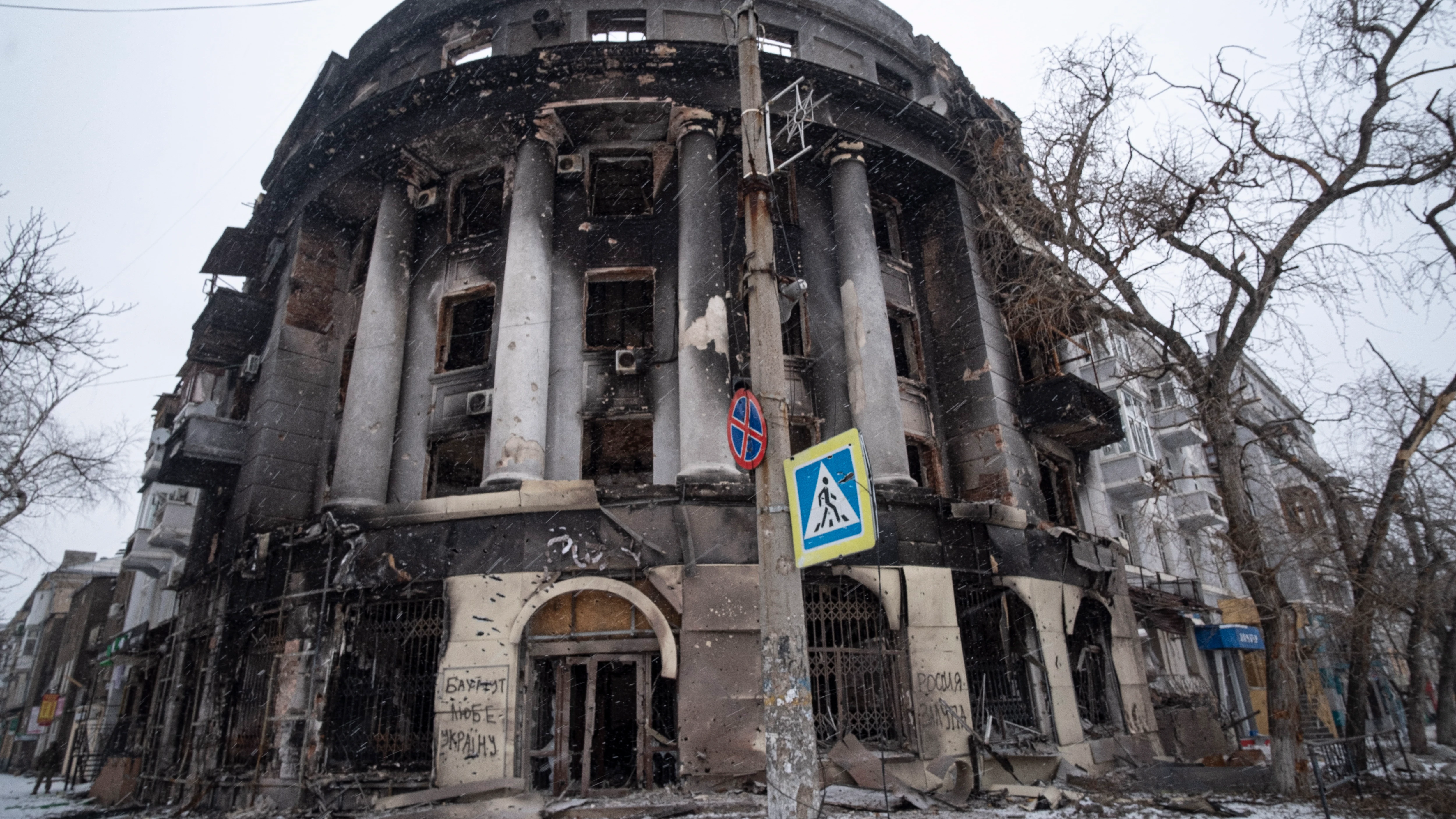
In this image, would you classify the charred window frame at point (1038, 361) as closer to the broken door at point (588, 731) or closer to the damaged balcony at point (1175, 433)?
the broken door at point (588, 731)

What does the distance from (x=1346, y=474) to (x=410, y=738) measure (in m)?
18.1

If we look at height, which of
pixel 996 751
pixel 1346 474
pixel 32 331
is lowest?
pixel 996 751

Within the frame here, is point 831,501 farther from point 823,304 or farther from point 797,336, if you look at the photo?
point 823,304

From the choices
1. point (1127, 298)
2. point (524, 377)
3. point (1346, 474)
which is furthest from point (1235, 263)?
point (524, 377)

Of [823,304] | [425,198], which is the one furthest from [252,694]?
[823,304]

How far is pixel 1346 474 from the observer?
15.7 m

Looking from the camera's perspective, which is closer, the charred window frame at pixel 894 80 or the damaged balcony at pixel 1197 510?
the charred window frame at pixel 894 80

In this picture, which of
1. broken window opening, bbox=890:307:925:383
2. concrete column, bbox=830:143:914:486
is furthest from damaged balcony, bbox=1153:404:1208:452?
concrete column, bbox=830:143:914:486

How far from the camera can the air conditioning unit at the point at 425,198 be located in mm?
16219

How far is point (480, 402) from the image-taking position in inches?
552

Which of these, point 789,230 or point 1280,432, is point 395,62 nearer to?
point 789,230

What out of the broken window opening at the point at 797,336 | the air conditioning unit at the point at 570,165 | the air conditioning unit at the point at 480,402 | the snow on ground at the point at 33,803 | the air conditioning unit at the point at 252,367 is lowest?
the snow on ground at the point at 33,803

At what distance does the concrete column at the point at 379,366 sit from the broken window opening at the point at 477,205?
92cm

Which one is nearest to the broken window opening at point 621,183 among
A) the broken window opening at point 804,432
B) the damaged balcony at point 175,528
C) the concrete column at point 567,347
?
the concrete column at point 567,347
